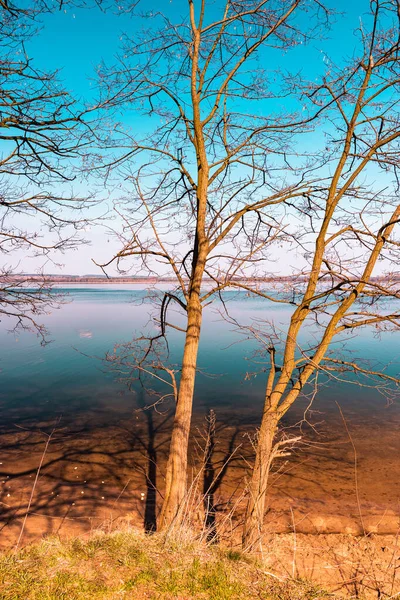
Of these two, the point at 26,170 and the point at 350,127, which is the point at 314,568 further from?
the point at 26,170

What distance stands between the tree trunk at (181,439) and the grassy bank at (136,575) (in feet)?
6.73

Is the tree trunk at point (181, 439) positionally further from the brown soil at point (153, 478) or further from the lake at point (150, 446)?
the lake at point (150, 446)

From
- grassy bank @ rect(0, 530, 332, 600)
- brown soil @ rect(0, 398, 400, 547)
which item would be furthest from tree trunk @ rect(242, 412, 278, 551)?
grassy bank @ rect(0, 530, 332, 600)

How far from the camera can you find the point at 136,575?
11.0 ft

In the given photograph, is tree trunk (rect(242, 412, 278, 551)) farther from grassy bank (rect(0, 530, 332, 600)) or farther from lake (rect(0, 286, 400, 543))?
grassy bank (rect(0, 530, 332, 600))

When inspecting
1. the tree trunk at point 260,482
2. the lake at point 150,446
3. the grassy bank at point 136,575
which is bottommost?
the lake at point 150,446

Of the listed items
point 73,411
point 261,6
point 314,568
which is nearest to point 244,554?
point 314,568

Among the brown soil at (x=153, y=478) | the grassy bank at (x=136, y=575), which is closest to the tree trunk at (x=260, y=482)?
the brown soil at (x=153, y=478)

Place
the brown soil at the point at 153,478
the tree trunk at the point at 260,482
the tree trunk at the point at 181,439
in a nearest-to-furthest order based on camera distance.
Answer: the tree trunk at the point at 260,482, the tree trunk at the point at 181,439, the brown soil at the point at 153,478

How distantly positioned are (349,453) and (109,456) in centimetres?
676

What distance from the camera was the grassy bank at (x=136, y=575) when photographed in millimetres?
3113

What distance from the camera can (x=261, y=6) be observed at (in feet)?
20.6

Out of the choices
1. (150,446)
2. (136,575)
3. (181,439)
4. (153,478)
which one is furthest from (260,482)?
(150,446)

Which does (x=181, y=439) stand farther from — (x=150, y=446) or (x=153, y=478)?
(x=150, y=446)
